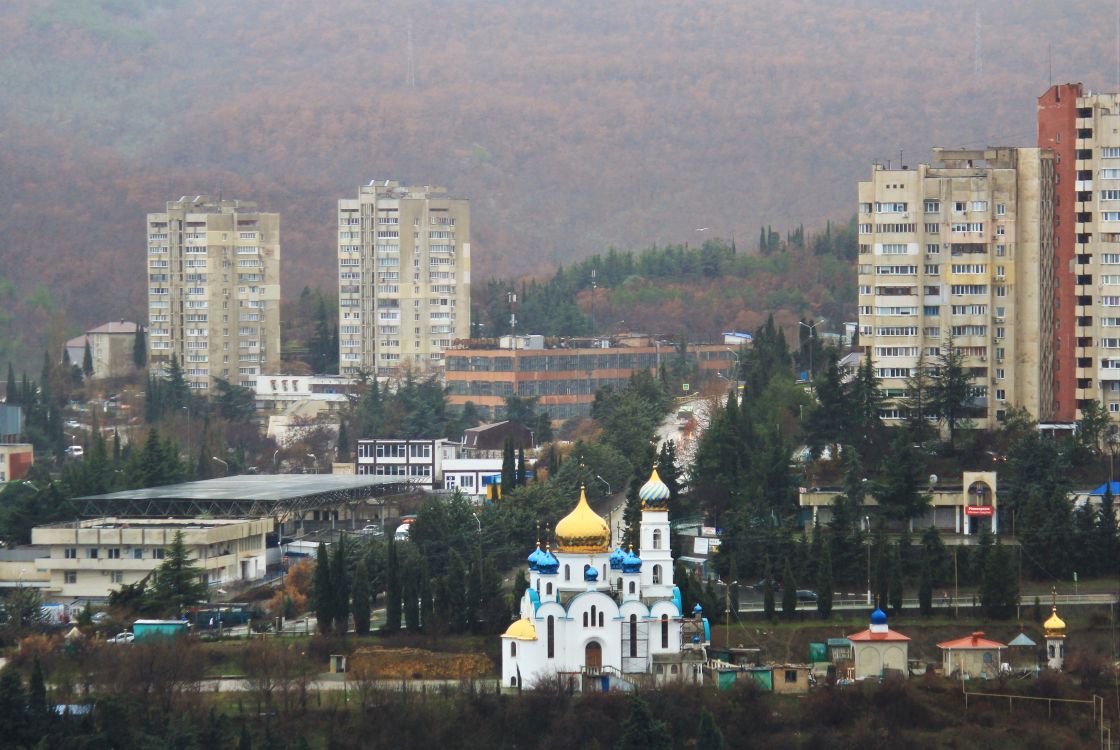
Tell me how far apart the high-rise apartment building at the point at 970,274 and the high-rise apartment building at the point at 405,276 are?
48071 millimetres

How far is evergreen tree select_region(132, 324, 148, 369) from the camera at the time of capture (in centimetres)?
14125

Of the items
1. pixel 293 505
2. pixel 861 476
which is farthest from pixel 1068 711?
pixel 293 505

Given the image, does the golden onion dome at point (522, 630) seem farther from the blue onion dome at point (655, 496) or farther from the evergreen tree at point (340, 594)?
the evergreen tree at point (340, 594)

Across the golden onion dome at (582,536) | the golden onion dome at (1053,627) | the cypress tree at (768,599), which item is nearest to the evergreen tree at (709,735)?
the golden onion dome at (582,536)

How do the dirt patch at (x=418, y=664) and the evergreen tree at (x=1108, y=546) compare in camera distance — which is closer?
the dirt patch at (x=418, y=664)

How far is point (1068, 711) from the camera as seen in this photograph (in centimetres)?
6644

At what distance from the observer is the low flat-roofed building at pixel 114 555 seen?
83.2 m

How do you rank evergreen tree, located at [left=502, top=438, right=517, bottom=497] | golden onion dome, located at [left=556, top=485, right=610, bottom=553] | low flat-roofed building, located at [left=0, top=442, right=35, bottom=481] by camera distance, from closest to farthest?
1. golden onion dome, located at [left=556, top=485, right=610, bottom=553]
2. evergreen tree, located at [left=502, top=438, right=517, bottom=497]
3. low flat-roofed building, located at [left=0, top=442, right=35, bottom=481]

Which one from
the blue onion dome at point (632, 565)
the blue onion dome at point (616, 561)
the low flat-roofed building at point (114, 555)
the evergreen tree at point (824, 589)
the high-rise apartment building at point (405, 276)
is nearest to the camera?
the blue onion dome at point (632, 565)

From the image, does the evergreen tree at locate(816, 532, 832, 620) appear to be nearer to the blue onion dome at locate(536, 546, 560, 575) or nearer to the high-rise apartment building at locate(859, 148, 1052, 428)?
the blue onion dome at locate(536, 546, 560, 575)

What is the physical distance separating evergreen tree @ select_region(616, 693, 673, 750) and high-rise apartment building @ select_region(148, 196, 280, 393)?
78.0 m

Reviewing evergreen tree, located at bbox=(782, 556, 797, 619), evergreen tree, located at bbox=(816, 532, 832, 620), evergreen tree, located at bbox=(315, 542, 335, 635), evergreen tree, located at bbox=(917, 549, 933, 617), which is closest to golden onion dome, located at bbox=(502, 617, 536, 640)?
evergreen tree, located at bbox=(315, 542, 335, 635)

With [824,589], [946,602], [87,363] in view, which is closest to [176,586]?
[824,589]

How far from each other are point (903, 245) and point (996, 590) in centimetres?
2068
